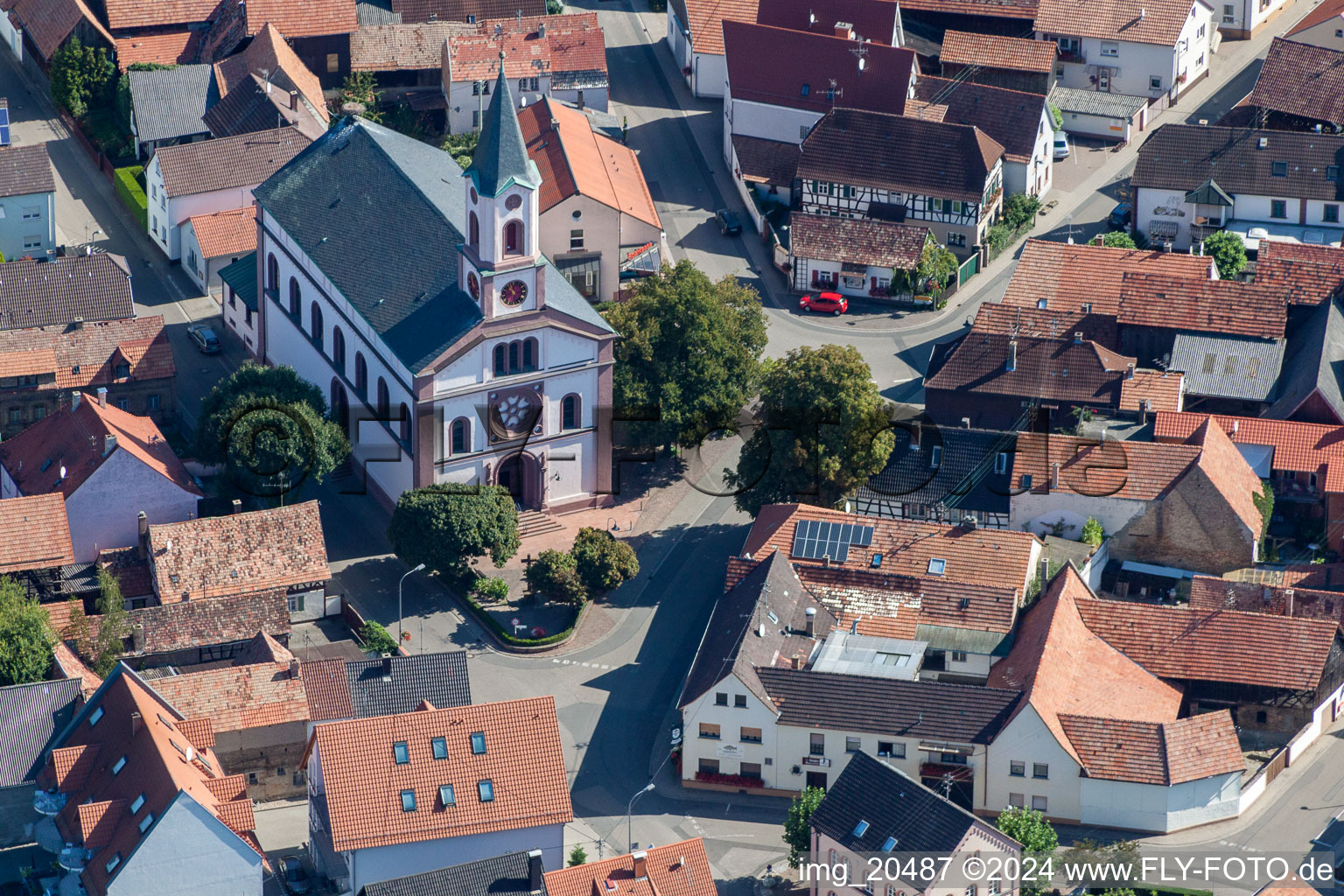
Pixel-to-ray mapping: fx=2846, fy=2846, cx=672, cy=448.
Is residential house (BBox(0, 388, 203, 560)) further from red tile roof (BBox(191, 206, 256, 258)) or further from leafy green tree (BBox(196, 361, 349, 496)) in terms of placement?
red tile roof (BBox(191, 206, 256, 258))

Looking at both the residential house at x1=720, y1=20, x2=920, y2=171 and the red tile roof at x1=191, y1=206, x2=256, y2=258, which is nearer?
the red tile roof at x1=191, y1=206, x2=256, y2=258

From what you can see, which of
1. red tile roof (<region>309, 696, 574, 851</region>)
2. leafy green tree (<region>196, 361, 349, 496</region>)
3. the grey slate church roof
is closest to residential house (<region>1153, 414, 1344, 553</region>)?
the grey slate church roof

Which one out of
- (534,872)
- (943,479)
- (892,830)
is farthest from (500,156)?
(892,830)

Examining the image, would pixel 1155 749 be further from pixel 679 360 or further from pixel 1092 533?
pixel 679 360

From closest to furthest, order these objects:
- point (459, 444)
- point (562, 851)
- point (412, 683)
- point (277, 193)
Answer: point (562, 851), point (412, 683), point (459, 444), point (277, 193)

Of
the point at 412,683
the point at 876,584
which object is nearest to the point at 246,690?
the point at 412,683

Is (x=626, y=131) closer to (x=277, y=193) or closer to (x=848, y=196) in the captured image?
(x=848, y=196)

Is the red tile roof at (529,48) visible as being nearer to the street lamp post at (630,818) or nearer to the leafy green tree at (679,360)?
the leafy green tree at (679,360)
